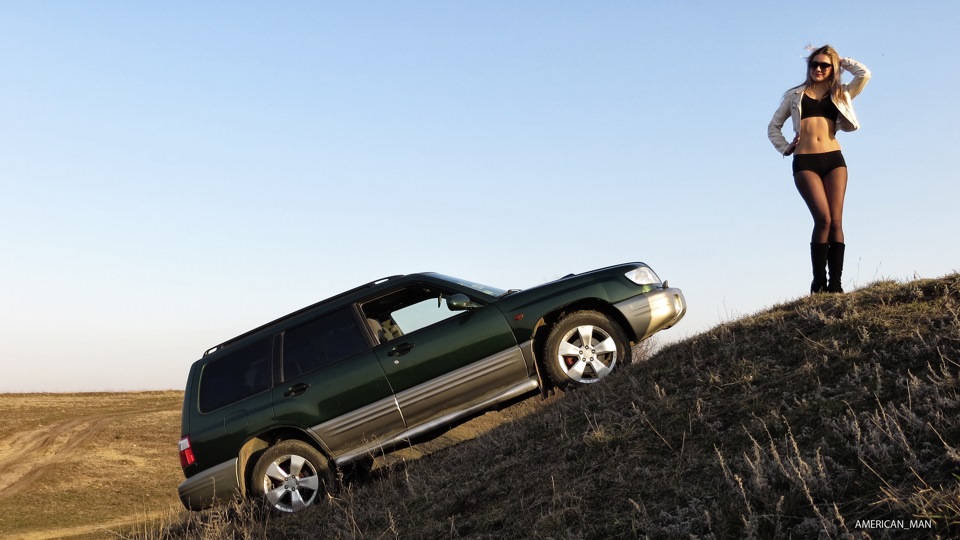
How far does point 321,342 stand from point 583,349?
254 cm

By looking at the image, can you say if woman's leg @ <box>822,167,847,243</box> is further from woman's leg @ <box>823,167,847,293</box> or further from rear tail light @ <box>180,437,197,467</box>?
rear tail light @ <box>180,437,197,467</box>

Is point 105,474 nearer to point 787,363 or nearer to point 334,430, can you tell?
point 334,430

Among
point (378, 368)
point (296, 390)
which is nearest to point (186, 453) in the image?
point (296, 390)

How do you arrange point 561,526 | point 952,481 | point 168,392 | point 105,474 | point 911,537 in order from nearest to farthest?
1. point 911,537
2. point 952,481
3. point 561,526
4. point 105,474
5. point 168,392

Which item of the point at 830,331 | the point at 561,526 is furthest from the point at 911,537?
the point at 830,331

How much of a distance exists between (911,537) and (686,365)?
339cm

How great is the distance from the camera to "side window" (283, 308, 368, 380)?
24.3 feet

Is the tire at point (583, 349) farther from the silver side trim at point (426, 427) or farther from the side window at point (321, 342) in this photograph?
the side window at point (321, 342)

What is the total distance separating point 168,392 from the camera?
26828 mm

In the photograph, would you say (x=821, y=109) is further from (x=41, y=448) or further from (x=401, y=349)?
(x=41, y=448)

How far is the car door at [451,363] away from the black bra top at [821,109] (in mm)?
3696

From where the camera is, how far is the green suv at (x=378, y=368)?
7188 mm

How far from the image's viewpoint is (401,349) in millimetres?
7316

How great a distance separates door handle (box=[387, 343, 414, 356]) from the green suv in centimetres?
1
